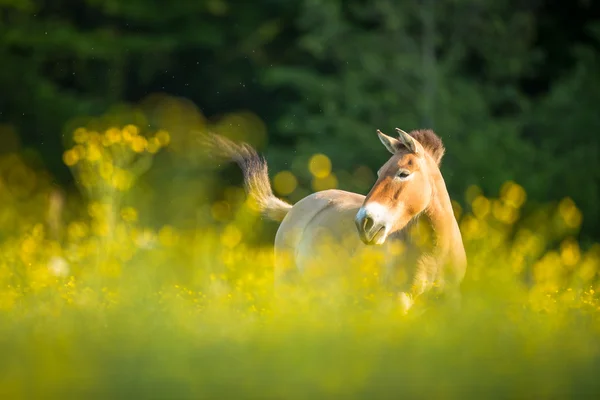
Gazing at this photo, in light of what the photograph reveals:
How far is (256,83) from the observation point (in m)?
20.4

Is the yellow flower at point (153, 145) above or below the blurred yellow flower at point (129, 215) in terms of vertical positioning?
above

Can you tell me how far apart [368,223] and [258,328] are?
2071 mm

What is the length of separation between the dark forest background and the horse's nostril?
8.86 m

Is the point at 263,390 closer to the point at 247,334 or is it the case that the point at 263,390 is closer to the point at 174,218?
the point at 247,334

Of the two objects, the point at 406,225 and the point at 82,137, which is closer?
the point at 406,225

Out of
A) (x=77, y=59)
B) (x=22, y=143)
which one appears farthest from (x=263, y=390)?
(x=77, y=59)

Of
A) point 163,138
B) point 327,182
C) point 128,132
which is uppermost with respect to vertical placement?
point 327,182

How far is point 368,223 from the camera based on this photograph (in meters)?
6.19

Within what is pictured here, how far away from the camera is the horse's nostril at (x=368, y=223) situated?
20.2ft

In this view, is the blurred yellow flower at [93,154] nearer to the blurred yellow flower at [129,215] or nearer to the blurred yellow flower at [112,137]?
the blurred yellow flower at [112,137]

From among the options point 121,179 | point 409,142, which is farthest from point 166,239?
point 409,142

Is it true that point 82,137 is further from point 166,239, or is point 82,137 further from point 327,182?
point 327,182

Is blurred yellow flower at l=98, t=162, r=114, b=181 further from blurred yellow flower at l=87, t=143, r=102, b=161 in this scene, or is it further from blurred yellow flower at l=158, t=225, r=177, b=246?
blurred yellow flower at l=158, t=225, r=177, b=246

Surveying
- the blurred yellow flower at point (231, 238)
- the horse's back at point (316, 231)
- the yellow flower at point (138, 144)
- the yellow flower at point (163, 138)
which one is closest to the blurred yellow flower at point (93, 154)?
the yellow flower at point (138, 144)
